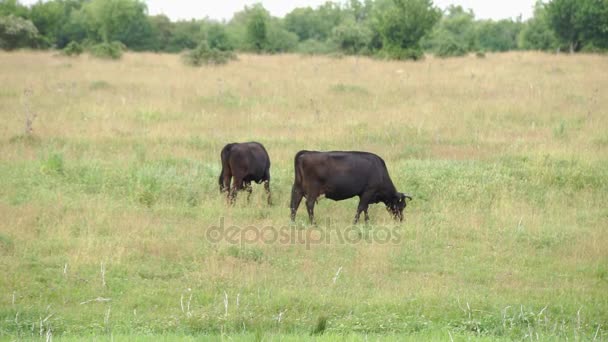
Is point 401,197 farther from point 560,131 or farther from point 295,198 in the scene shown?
point 560,131

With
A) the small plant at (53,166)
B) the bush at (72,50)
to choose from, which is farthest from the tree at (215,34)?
the small plant at (53,166)

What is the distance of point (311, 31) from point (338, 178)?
6389 cm

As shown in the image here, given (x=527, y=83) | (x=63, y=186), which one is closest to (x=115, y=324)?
(x=63, y=186)

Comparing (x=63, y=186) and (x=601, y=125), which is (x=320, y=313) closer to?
(x=63, y=186)

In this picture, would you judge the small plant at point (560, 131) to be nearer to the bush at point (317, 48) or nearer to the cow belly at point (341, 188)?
the cow belly at point (341, 188)

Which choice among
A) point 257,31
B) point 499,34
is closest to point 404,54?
point 257,31

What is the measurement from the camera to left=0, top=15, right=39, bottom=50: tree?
36.2 m

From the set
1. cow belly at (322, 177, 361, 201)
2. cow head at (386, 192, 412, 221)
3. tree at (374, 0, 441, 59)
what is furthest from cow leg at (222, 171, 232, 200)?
tree at (374, 0, 441, 59)

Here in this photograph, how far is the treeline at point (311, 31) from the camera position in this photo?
116 ft

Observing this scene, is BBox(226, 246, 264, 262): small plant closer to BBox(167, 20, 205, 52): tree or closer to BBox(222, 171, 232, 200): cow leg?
BBox(222, 171, 232, 200): cow leg

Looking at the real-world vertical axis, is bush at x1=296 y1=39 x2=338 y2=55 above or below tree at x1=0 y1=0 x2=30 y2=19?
below

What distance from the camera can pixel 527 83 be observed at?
942 inches

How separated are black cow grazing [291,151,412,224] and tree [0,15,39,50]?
94.0 ft

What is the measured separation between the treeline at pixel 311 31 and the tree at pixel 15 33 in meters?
Answer: 0.05
